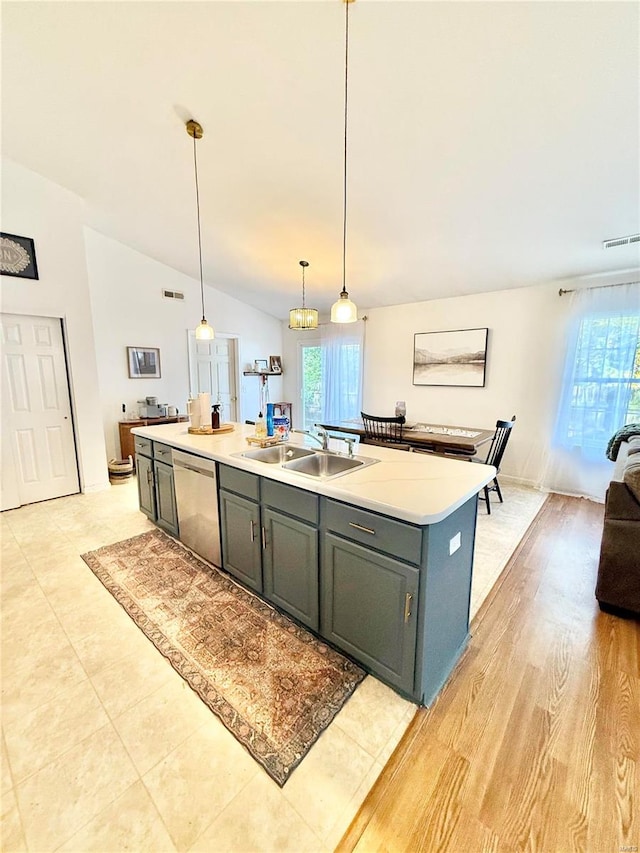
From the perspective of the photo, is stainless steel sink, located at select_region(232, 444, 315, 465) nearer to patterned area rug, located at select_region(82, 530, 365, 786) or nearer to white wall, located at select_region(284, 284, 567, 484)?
patterned area rug, located at select_region(82, 530, 365, 786)

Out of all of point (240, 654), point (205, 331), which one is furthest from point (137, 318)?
point (240, 654)

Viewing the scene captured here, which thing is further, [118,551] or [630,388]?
[630,388]

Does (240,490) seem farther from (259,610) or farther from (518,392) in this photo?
(518,392)

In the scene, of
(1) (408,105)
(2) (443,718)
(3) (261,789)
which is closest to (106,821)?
(3) (261,789)

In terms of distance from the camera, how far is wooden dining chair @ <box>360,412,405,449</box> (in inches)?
141

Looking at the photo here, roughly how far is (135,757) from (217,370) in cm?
528

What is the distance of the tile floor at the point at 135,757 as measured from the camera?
1067 mm

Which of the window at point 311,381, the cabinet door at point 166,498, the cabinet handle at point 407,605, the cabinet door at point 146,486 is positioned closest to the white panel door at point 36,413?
the cabinet door at point 146,486

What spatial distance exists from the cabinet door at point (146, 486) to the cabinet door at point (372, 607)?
1.97 m

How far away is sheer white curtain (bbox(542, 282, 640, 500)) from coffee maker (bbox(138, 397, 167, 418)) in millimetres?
5108

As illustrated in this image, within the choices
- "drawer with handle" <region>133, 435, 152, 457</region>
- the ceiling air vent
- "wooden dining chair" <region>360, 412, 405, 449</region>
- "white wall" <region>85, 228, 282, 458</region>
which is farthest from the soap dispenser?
the ceiling air vent

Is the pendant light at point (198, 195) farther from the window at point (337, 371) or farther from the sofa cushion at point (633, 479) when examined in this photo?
the sofa cushion at point (633, 479)

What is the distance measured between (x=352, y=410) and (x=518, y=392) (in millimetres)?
2499

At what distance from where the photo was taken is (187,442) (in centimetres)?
247
